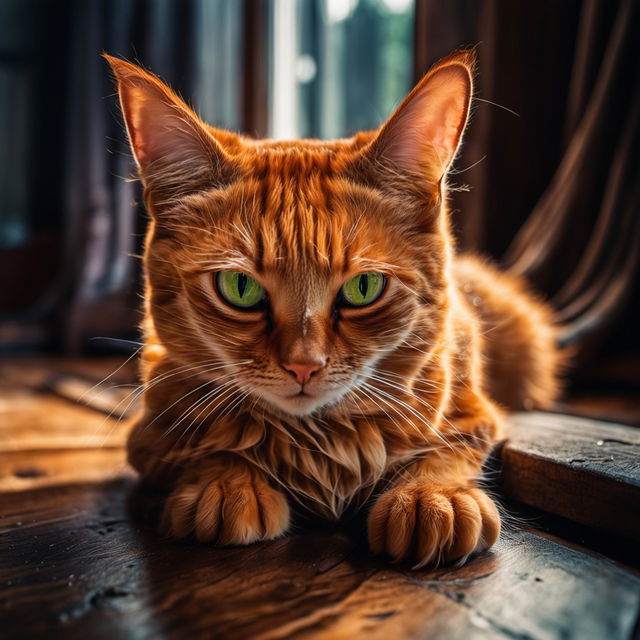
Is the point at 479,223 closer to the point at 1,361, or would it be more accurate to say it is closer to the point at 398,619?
the point at 398,619

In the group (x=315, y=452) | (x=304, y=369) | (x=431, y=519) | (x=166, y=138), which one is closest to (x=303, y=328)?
(x=304, y=369)

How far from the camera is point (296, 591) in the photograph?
82 cm

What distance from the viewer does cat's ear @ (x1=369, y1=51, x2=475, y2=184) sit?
1.04 meters

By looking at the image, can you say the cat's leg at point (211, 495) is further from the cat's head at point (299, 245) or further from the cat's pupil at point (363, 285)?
the cat's pupil at point (363, 285)

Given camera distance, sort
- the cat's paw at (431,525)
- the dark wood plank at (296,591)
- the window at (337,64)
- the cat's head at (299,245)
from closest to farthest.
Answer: the dark wood plank at (296,591) → the cat's paw at (431,525) → the cat's head at (299,245) → the window at (337,64)

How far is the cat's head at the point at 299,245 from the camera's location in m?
1.00

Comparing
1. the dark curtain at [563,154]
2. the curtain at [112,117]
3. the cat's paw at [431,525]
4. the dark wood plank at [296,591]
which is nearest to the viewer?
the dark wood plank at [296,591]

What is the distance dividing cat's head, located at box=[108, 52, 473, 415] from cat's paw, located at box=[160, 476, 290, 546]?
0.14 meters

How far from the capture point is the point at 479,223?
7.41ft

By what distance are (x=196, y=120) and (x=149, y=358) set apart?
0.44 meters

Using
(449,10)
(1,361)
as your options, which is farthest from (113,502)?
(1,361)

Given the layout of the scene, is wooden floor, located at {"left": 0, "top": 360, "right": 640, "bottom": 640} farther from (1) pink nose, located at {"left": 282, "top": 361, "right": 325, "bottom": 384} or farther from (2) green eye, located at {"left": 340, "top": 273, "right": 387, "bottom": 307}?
(2) green eye, located at {"left": 340, "top": 273, "right": 387, "bottom": 307}

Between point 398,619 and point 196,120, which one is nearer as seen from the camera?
point 398,619

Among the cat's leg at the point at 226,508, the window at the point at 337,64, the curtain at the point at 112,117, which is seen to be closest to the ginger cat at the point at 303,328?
the cat's leg at the point at 226,508
